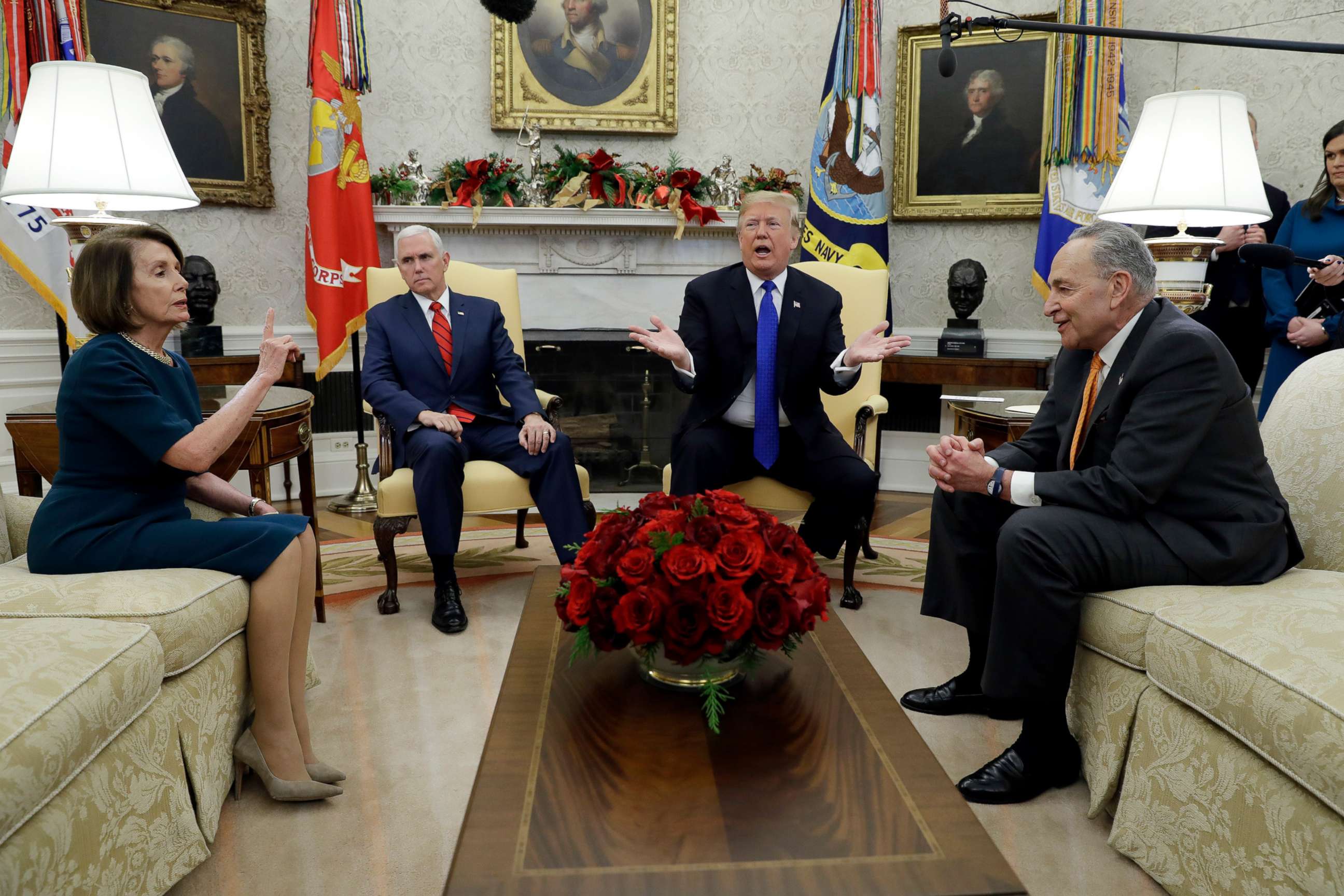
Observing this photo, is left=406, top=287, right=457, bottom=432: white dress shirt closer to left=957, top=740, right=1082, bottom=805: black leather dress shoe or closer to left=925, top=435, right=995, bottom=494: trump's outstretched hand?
left=925, top=435, right=995, bottom=494: trump's outstretched hand

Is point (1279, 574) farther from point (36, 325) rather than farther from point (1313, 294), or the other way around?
point (36, 325)

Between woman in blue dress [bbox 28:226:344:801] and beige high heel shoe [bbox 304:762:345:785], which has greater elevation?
woman in blue dress [bbox 28:226:344:801]

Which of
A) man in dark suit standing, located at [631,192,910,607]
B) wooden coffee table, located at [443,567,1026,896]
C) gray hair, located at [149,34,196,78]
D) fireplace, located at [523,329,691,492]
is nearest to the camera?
wooden coffee table, located at [443,567,1026,896]

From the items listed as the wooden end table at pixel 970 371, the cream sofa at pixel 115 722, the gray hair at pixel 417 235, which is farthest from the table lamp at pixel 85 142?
the wooden end table at pixel 970 371

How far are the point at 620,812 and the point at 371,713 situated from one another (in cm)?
142

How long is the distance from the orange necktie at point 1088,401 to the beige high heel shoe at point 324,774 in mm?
1889

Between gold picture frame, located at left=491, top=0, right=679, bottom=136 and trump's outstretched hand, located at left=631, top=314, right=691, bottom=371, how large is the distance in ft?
7.80

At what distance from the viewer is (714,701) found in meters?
1.49

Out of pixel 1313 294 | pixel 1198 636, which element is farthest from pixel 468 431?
pixel 1313 294

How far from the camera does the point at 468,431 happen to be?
11.2 ft

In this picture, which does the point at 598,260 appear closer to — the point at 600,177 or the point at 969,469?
the point at 600,177

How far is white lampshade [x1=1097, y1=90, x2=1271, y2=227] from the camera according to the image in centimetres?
284

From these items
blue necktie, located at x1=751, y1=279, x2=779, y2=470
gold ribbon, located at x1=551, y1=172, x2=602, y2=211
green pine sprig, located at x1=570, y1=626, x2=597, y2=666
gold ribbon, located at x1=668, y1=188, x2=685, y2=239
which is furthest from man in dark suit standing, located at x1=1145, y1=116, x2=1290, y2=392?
green pine sprig, located at x1=570, y1=626, x2=597, y2=666

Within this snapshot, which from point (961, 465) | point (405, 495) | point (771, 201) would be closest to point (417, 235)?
point (405, 495)
